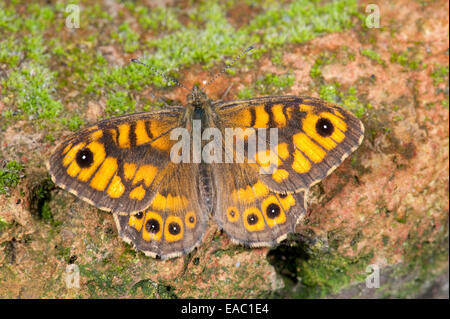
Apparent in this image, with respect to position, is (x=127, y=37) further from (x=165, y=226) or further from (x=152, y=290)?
(x=152, y=290)

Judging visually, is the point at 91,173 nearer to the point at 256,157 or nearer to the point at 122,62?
the point at 256,157

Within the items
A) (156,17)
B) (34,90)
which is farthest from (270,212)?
(156,17)

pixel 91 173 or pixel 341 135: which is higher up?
pixel 341 135

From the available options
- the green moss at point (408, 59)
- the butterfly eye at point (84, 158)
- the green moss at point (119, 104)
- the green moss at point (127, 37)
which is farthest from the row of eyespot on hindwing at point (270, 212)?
the green moss at point (127, 37)

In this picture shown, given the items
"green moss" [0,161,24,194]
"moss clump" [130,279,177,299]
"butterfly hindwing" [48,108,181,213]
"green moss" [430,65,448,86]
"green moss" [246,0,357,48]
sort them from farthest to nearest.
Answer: "green moss" [246,0,357,48], "green moss" [430,65,448,86], "moss clump" [130,279,177,299], "green moss" [0,161,24,194], "butterfly hindwing" [48,108,181,213]

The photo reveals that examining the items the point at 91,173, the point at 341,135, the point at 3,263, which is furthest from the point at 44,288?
the point at 341,135

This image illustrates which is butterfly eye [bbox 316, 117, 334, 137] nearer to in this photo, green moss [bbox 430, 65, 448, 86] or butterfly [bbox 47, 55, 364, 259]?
butterfly [bbox 47, 55, 364, 259]

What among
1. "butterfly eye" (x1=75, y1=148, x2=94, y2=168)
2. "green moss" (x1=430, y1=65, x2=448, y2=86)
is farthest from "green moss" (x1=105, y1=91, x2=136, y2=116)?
"green moss" (x1=430, y1=65, x2=448, y2=86)
